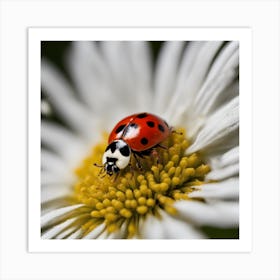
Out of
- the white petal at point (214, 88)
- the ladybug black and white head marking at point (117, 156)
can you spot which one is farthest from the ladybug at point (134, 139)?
the white petal at point (214, 88)

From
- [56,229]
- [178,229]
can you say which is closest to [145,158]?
[178,229]

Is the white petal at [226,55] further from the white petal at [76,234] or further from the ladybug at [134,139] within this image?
the white petal at [76,234]

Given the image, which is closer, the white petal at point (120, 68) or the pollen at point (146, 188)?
the pollen at point (146, 188)

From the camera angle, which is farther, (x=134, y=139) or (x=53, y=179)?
(x=53, y=179)

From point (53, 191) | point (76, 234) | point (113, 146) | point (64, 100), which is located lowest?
point (76, 234)

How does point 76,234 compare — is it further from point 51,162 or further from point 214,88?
point 214,88
